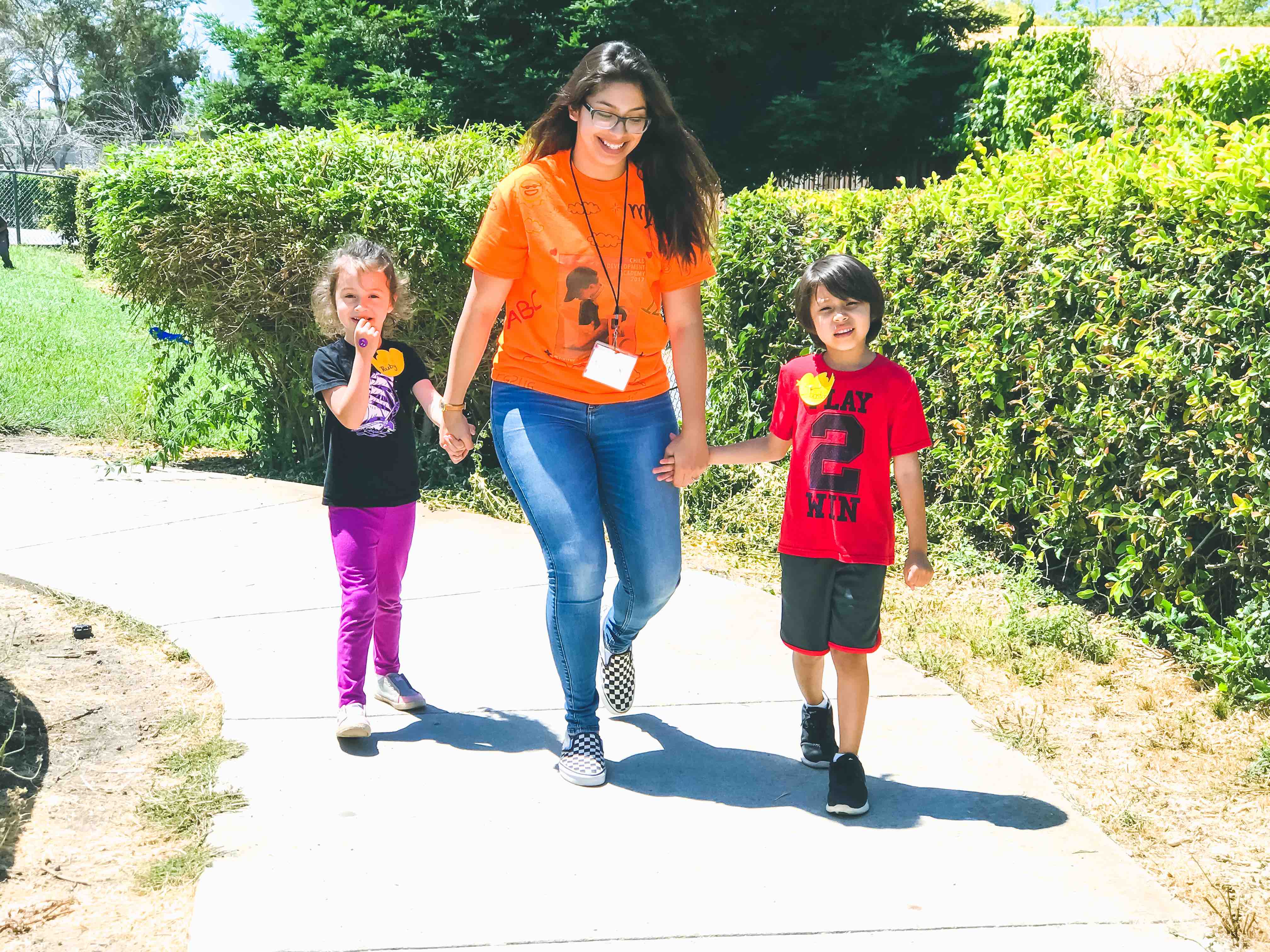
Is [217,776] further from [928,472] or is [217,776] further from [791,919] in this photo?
[928,472]

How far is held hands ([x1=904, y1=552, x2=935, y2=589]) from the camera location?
10.3 feet

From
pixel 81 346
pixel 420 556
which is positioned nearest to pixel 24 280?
pixel 81 346

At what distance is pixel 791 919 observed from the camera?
2.72m

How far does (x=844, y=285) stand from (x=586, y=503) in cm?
93

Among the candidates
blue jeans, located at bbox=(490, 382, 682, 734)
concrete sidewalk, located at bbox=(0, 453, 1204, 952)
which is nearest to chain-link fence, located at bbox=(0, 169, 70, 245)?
concrete sidewalk, located at bbox=(0, 453, 1204, 952)

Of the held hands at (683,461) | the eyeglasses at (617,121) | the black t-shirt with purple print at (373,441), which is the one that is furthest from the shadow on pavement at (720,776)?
the eyeglasses at (617,121)

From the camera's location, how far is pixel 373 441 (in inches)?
147

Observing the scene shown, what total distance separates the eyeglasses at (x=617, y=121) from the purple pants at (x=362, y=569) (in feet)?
4.39

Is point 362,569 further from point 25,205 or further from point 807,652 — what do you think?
point 25,205

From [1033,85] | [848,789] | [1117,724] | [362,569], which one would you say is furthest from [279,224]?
[1033,85]

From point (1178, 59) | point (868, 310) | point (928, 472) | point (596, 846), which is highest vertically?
point (1178, 59)

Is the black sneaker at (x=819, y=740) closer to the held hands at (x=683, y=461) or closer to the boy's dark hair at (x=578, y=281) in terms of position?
the held hands at (x=683, y=461)

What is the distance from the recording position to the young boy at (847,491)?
3.24 m

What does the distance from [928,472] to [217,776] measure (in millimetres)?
3839
